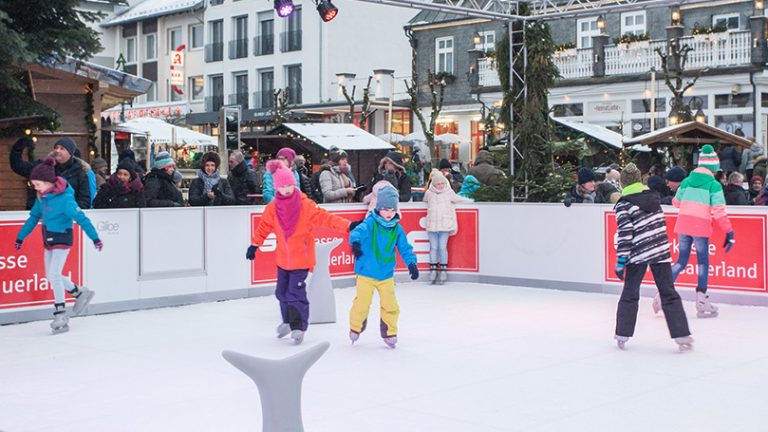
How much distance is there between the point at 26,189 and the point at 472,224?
267 inches

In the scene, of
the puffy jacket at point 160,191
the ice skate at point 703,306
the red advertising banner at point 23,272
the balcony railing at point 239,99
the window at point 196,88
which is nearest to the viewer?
the red advertising banner at point 23,272

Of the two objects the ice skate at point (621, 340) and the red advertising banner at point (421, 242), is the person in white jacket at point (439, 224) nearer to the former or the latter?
the red advertising banner at point (421, 242)

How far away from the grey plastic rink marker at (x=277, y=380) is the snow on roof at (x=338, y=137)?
20019 millimetres

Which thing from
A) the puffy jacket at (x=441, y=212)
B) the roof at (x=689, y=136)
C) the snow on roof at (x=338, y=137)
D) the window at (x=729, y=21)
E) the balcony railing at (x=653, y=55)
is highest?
the window at (x=729, y=21)

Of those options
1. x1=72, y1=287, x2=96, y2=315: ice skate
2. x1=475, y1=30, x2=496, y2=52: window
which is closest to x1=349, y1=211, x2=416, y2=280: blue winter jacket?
x1=72, y1=287, x2=96, y2=315: ice skate

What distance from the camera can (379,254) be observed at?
9.40m

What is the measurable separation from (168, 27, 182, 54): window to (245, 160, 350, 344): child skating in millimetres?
43715

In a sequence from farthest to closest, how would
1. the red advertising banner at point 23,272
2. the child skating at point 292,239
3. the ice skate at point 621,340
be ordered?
the red advertising banner at point 23,272 → the child skating at point 292,239 → the ice skate at point 621,340

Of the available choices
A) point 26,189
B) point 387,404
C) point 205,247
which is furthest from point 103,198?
point 387,404

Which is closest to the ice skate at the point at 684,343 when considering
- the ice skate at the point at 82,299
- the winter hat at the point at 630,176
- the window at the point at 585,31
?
the winter hat at the point at 630,176

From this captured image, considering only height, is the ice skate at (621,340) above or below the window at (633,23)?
below

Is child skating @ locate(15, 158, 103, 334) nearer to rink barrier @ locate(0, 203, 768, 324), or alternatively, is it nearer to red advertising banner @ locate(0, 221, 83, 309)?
red advertising banner @ locate(0, 221, 83, 309)

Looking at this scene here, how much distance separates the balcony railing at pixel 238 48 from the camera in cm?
4872

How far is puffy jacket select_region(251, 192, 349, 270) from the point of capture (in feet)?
31.6
